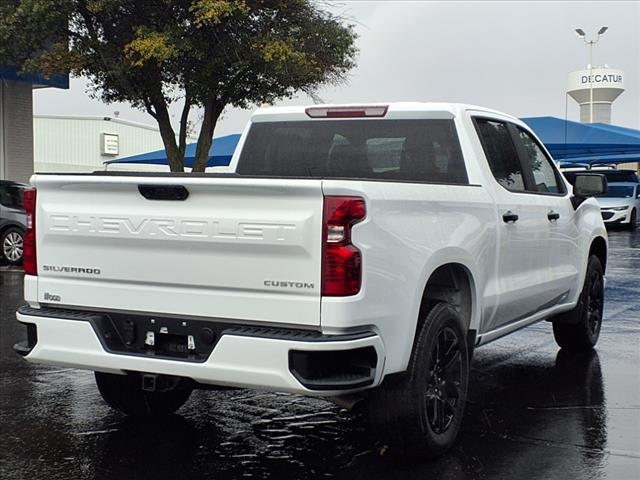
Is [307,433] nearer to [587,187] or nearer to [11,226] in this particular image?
[587,187]

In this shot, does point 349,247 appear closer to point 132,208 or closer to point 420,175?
point 132,208

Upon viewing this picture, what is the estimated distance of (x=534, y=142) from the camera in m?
6.39

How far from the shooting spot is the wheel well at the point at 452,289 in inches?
180

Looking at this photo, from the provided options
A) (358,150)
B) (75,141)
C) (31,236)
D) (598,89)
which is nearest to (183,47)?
(358,150)

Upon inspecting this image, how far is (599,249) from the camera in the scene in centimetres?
743

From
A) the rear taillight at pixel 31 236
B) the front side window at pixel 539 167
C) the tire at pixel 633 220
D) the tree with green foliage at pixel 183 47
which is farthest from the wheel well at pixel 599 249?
the tire at pixel 633 220

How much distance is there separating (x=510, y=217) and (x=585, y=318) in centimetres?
228

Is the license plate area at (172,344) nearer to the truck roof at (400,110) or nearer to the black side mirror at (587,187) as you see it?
the truck roof at (400,110)

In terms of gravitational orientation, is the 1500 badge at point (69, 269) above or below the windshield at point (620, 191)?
below

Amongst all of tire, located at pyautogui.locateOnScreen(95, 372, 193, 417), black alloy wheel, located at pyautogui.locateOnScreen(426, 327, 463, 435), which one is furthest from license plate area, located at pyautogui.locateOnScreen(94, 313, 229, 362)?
black alloy wheel, located at pyautogui.locateOnScreen(426, 327, 463, 435)

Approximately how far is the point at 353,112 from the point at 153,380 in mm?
2285

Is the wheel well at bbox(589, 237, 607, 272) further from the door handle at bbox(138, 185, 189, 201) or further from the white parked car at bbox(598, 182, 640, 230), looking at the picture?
the white parked car at bbox(598, 182, 640, 230)

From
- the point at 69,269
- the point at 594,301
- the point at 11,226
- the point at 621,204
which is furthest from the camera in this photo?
the point at 621,204

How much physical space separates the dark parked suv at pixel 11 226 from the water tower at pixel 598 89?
64.6 meters
